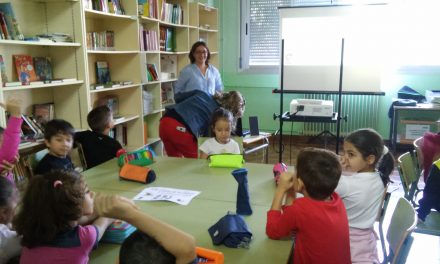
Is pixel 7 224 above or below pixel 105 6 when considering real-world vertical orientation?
below

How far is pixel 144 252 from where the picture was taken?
85 cm

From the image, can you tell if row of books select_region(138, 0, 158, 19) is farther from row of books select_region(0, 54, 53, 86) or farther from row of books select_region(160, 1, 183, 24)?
row of books select_region(0, 54, 53, 86)

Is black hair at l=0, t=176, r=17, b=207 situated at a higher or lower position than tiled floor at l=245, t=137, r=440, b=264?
higher

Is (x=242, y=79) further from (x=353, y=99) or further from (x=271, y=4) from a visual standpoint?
(x=353, y=99)

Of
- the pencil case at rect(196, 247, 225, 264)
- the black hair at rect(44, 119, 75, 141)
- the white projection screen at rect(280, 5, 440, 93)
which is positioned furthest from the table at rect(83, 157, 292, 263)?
the white projection screen at rect(280, 5, 440, 93)

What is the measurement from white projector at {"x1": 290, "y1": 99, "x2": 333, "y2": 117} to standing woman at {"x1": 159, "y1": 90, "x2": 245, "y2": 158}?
1301 millimetres

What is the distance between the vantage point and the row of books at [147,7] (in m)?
3.99

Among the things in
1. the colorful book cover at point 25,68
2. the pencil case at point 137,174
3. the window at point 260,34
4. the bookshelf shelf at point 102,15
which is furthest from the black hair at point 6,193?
the window at point 260,34

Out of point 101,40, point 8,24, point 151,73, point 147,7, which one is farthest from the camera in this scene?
point 151,73

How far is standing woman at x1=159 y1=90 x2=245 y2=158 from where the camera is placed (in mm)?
3086

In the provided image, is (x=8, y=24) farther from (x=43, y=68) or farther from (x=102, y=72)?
(x=102, y=72)

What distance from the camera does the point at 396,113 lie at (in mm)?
5027

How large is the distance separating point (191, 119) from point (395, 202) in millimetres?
1982

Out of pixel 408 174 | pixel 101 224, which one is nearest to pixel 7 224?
pixel 101 224
